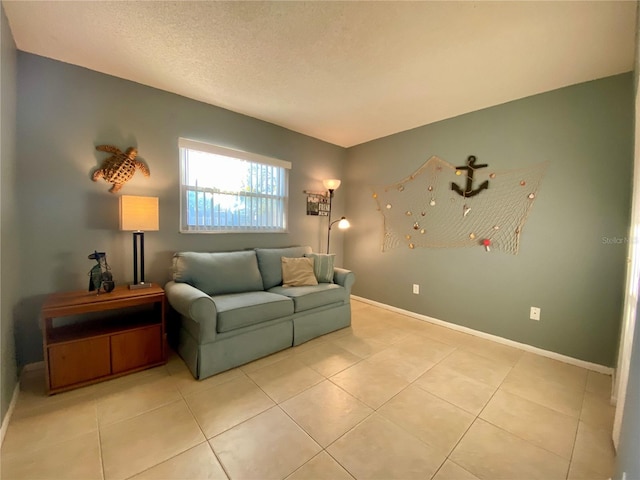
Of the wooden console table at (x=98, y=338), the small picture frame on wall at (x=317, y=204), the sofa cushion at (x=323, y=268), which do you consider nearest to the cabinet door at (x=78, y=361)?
the wooden console table at (x=98, y=338)

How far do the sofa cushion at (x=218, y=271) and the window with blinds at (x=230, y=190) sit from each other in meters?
0.39

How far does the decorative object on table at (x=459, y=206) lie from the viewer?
254cm

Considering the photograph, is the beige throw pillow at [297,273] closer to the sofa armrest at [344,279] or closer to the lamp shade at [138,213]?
the sofa armrest at [344,279]

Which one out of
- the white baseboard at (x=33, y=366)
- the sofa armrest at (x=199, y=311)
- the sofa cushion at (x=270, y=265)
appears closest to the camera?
the sofa armrest at (x=199, y=311)

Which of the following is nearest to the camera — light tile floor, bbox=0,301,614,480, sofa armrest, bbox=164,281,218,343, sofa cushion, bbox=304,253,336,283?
light tile floor, bbox=0,301,614,480

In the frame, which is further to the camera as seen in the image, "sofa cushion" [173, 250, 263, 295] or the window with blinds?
the window with blinds

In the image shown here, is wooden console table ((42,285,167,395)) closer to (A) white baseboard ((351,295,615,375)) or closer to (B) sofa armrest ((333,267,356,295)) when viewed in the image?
(B) sofa armrest ((333,267,356,295))

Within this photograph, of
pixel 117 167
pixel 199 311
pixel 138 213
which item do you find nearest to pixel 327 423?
pixel 199 311

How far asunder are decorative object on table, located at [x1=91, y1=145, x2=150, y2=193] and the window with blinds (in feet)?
1.44

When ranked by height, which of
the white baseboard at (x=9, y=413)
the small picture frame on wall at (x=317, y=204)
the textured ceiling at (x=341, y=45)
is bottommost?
the white baseboard at (x=9, y=413)

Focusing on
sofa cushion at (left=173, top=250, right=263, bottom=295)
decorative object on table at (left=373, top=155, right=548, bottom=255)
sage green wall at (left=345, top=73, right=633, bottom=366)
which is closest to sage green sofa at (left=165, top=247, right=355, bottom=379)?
sofa cushion at (left=173, top=250, right=263, bottom=295)

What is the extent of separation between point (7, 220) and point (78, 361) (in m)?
1.01

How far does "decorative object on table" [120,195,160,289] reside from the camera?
6.86 ft

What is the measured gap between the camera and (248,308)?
2.15 metres
